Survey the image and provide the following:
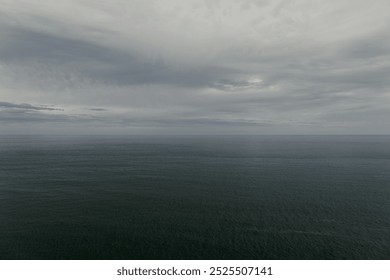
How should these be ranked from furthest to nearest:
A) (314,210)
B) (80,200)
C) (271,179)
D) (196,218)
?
(271,179) < (80,200) < (314,210) < (196,218)

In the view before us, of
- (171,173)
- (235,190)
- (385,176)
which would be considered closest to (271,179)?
(235,190)

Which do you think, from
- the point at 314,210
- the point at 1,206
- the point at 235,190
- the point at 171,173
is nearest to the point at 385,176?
the point at 314,210

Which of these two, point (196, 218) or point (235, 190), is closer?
point (196, 218)

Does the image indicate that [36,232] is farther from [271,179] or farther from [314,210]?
[271,179]

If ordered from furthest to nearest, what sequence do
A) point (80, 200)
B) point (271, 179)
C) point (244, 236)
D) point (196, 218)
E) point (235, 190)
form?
point (271, 179), point (235, 190), point (80, 200), point (196, 218), point (244, 236)

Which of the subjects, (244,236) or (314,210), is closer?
(244,236)

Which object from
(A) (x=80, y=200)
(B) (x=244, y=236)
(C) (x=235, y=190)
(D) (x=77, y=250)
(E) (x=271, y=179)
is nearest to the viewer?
(D) (x=77, y=250)

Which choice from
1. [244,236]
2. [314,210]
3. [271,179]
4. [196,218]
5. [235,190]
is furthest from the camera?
[271,179]

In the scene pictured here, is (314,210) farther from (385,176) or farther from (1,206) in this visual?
(1,206)
